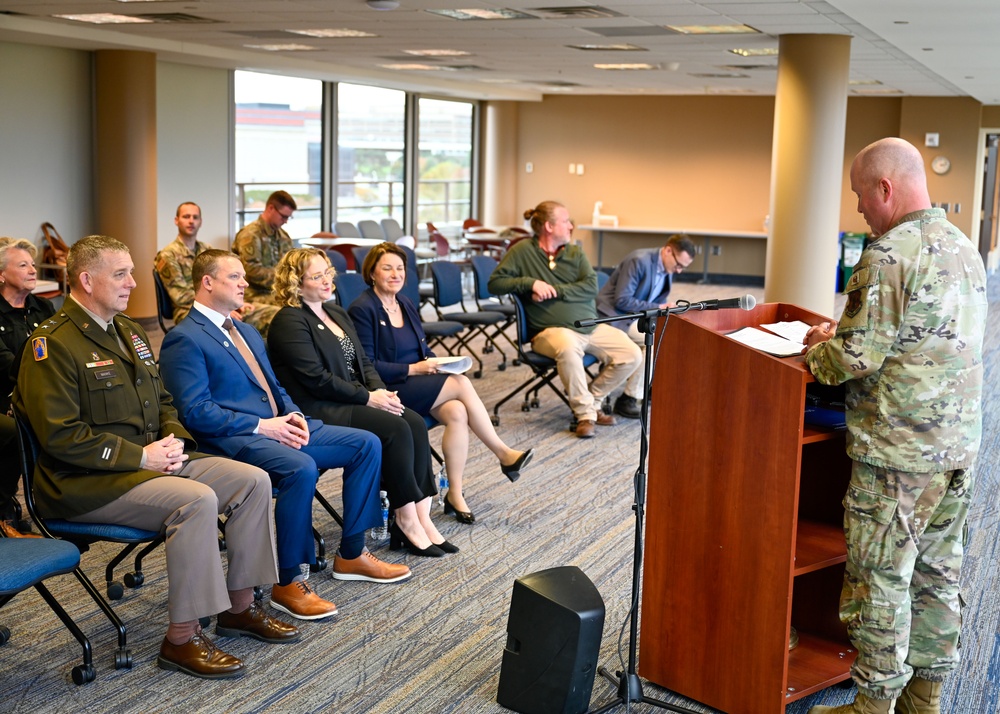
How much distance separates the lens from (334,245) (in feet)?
38.5

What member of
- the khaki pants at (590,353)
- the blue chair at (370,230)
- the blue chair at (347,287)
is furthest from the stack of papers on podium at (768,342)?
the blue chair at (370,230)

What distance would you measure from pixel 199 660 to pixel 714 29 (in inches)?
275

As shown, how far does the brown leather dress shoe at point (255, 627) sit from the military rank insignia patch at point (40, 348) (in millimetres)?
1090

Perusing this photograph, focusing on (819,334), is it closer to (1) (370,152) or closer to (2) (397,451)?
(2) (397,451)


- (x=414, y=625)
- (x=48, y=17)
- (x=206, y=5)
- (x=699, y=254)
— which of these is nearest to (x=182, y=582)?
(x=414, y=625)

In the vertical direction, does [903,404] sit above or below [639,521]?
above

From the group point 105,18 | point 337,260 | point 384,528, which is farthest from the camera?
point 105,18

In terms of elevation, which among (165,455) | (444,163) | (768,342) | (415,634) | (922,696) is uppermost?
(444,163)

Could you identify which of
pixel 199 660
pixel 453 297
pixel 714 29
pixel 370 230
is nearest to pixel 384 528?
pixel 199 660

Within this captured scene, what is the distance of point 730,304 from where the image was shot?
311cm

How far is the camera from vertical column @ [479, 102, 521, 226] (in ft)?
60.4

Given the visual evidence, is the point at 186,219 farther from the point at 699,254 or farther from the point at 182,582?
the point at 699,254

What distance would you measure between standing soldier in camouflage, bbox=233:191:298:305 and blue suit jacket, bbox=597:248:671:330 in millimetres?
2469

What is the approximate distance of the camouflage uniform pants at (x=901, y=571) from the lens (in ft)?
9.39
